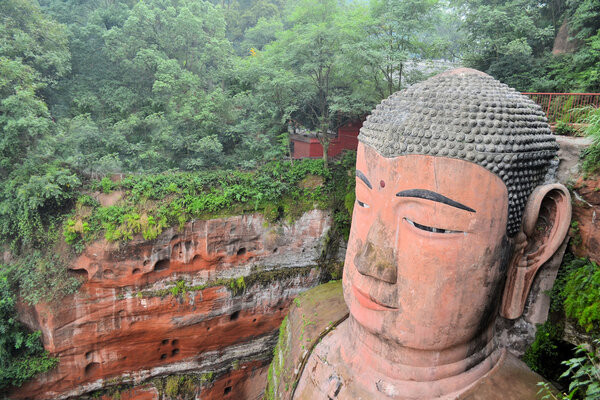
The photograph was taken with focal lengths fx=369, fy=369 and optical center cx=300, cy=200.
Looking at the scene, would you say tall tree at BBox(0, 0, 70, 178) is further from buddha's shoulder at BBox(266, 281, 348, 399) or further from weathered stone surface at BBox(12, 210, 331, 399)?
buddha's shoulder at BBox(266, 281, 348, 399)

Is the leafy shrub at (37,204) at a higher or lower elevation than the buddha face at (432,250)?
lower

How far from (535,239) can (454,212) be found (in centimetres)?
139

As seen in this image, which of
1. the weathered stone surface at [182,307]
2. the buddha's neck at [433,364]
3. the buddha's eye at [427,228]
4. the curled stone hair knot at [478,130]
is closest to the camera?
the curled stone hair knot at [478,130]

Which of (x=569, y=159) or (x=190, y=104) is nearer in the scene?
(x=569, y=159)

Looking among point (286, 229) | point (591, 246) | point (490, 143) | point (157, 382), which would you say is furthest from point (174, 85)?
point (591, 246)

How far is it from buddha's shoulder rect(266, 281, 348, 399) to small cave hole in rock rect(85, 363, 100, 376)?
7053mm

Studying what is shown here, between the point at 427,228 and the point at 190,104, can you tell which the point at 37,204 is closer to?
the point at 190,104

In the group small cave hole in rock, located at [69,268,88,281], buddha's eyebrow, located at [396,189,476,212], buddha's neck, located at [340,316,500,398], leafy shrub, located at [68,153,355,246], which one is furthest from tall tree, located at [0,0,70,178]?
buddha's neck, located at [340,316,500,398]

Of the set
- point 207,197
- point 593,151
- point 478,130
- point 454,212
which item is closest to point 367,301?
point 454,212

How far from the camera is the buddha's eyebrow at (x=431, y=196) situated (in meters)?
4.15

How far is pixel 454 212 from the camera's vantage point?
4172 mm

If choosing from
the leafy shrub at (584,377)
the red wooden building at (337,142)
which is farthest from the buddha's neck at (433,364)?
the red wooden building at (337,142)

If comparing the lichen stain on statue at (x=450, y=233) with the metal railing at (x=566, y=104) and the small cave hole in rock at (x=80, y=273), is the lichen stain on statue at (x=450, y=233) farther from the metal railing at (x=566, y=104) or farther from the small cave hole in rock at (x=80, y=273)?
the small cave hole in rock at (x=80, y=273)

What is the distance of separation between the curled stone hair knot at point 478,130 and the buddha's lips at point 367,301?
1.77m
